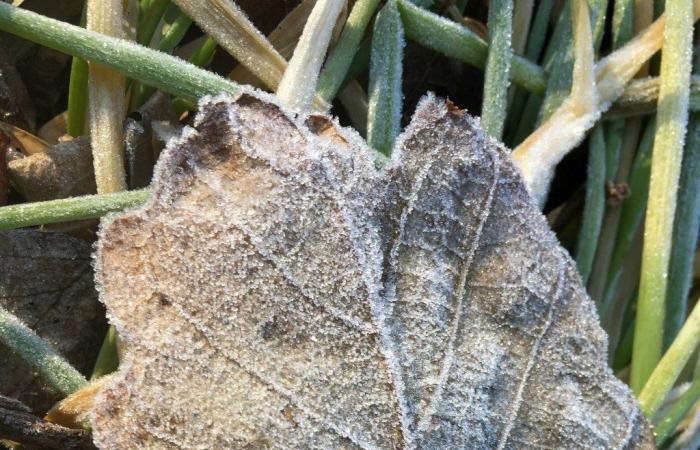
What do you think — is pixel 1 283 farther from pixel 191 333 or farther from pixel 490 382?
pixel 490 382

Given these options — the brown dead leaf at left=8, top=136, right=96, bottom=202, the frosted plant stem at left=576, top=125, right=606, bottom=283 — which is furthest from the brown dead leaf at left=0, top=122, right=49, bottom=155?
the frosted plant stem at left=576, top=125, right=606, bottom=283

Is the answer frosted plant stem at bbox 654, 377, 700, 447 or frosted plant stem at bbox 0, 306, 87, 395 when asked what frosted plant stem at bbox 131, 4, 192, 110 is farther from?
frosted plant stem at bbox 654, 377, 700, 447

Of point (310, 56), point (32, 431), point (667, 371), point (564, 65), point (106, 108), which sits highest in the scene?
point (564, 65)

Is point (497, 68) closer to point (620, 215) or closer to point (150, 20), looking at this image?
point (620, 215)

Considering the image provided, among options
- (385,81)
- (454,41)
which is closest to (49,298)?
(385,81)

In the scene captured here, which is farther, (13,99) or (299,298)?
(13,99)

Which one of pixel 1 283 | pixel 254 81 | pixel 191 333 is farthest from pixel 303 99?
pixel 1 283

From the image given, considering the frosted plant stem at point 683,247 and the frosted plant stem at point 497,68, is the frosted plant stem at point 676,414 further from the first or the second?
the frosted plant stem at point 497,68
